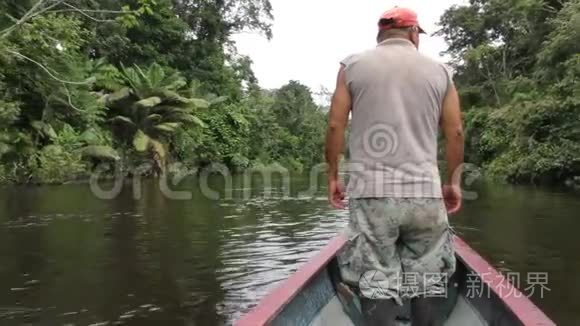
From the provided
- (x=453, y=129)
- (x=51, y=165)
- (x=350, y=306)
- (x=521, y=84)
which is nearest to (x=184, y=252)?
(x=350, y=306)

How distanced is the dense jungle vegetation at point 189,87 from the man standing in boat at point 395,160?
7962 millimetres

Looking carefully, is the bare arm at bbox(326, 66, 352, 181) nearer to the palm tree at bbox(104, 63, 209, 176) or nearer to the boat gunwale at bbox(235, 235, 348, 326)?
the boat gunwale at bbox(235, 235, 348, 326)

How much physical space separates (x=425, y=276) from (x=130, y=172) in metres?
22.8

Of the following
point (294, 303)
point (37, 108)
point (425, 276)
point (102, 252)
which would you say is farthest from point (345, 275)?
point (37, 108)

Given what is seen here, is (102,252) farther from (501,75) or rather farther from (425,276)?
(501,75)

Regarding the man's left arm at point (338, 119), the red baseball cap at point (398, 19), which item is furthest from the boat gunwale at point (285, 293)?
the red baseball cap at point (398, 19)

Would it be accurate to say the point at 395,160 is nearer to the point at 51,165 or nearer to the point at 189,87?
the point at 51,165

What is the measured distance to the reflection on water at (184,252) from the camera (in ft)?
17.4

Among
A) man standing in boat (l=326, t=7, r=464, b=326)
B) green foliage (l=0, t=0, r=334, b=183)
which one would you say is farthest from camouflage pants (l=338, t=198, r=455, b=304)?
green foliage (l=0, t=0, r=334, b=183)

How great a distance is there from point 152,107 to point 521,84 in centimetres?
1407

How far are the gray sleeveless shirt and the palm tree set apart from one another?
854 inches

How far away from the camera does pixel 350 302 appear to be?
10.5 feet

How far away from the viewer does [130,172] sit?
80.0ft

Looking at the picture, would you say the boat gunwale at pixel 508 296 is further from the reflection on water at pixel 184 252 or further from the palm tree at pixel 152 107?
the palm tree at pixel 152 107
